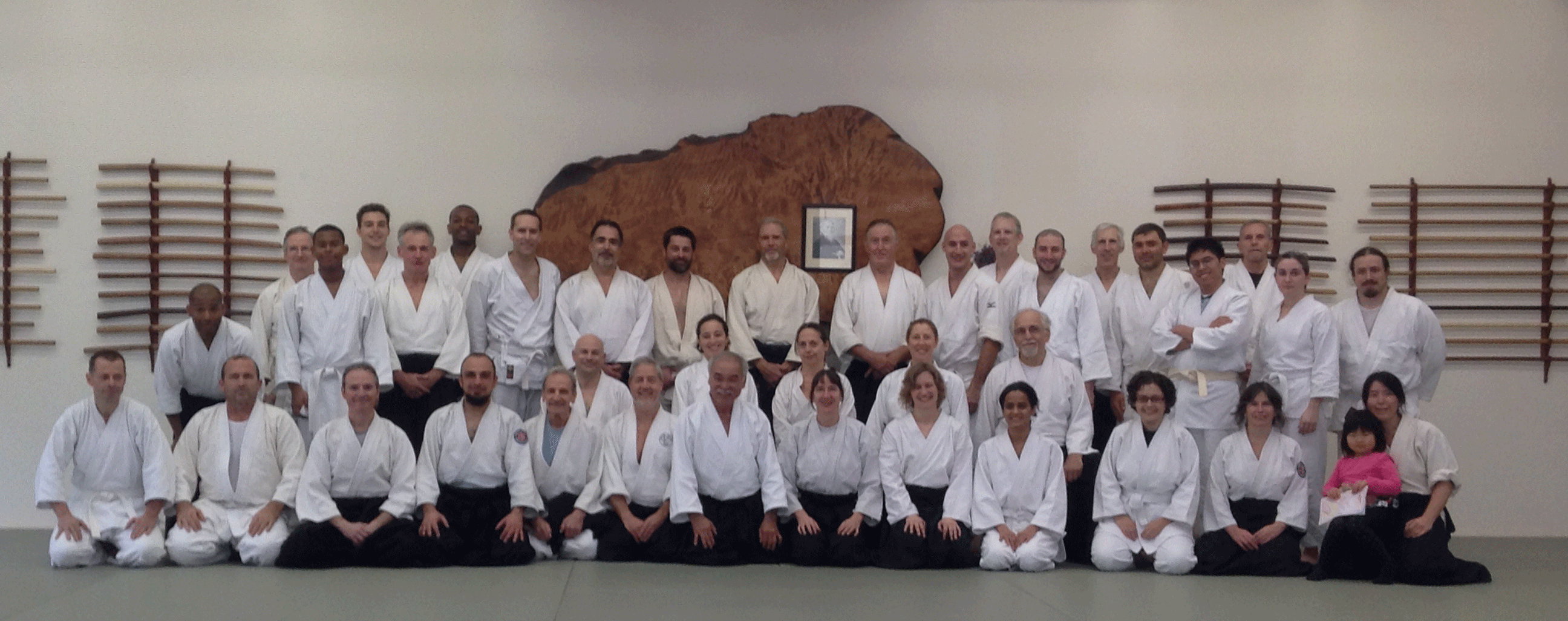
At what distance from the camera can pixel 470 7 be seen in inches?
263

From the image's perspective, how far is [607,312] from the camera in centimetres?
596

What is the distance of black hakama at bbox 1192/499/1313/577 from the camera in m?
5.14

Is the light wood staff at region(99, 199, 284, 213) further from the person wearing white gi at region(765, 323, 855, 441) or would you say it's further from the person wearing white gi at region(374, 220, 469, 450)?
the person wearing white gi at region(765, 323, 855, 441)

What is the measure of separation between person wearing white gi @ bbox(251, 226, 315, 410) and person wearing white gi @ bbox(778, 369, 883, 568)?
244 centimetres

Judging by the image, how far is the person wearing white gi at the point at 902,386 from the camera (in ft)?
18.0

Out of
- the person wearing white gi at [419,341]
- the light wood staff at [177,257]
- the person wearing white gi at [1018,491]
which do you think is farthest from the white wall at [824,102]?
the person wearing white gi at [1018,491]

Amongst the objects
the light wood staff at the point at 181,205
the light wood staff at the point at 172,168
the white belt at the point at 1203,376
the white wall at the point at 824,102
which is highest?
the white wall at the point at 824,102


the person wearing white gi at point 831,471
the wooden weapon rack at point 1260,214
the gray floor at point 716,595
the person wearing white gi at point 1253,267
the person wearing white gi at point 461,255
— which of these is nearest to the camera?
the gray floor at point 716,595

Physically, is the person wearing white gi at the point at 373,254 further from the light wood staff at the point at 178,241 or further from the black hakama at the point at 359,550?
the black hakama at the point at 359,550

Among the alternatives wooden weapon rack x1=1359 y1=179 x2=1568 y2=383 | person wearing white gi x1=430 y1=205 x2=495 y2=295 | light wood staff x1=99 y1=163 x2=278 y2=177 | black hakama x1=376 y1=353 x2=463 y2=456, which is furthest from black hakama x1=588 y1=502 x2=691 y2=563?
wooden weapon rack x1=1359 y1=179 x2=1568 y2=383

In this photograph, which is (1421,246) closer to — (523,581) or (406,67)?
(523,581)

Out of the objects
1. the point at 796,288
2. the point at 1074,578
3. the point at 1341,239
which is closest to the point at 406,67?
the point at 796,288

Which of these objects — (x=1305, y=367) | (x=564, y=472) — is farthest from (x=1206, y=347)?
(x=564, y=472)

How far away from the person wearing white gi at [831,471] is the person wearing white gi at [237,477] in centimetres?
213
